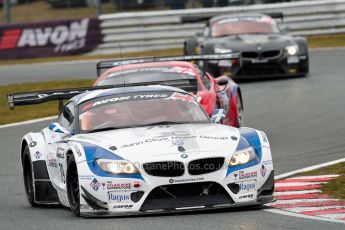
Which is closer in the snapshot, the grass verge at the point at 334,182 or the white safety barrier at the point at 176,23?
the grass verge at the point at 334,182

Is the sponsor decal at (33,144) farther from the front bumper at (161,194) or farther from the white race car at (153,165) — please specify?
the front bumper at (161,194)

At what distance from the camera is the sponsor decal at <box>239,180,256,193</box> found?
9.58 meters

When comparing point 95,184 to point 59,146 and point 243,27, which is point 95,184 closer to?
point 59,146

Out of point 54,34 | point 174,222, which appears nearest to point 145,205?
point 174,222

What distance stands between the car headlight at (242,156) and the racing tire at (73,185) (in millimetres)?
1335

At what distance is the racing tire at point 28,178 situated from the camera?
11195mm

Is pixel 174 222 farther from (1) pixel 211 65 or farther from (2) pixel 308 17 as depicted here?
(2) pixel 308 17

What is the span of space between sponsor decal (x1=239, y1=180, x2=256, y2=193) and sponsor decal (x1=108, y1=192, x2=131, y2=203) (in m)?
0.95

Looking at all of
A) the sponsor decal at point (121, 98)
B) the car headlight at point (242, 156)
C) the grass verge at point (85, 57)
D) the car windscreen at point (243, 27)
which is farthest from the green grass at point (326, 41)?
the car headlight at point (242, 156)

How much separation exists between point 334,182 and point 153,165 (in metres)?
2.60

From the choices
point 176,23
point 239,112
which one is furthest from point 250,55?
point 176,23

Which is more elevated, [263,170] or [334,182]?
[263,170]

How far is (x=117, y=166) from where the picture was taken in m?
9.49

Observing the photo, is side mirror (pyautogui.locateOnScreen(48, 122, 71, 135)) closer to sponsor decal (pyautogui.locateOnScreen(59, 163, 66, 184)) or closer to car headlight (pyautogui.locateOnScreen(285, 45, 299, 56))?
sponsor decal (pyautogui.locateOnScreen(59, 163, 66, 184))
